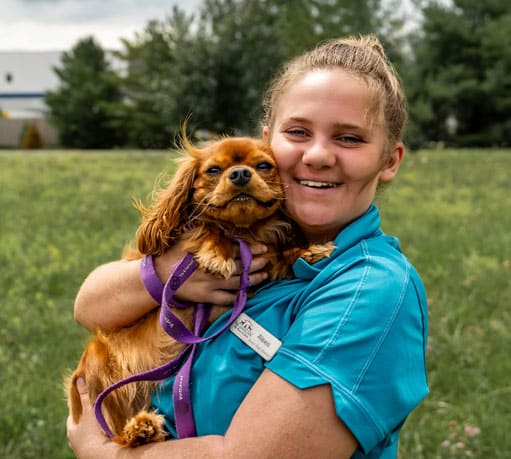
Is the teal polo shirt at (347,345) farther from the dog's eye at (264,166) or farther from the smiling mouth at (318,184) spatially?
the dog's eye at (264,166)

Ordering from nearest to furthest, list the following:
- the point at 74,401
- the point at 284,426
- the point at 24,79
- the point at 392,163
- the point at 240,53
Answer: the point at 284,426 → the point at 392,163 → the point at 74,401 → the point at 240,53 → the point at 24,79

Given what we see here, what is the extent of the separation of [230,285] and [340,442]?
606 mm

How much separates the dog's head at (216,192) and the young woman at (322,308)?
0.06m

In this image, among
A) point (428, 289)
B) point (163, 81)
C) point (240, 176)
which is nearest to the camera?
point (240, 176)

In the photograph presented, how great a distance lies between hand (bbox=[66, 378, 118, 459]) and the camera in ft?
6.45

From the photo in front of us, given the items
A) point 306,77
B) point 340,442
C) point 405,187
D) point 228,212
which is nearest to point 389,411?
point 340,442

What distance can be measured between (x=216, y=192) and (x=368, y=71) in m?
0.54

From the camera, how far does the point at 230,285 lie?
6.50 feet

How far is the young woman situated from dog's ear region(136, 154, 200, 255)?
0.06 metres

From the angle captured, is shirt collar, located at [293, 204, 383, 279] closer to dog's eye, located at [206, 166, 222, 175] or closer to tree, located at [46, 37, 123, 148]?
dog's eye, located at [206, 166, 222, 175]

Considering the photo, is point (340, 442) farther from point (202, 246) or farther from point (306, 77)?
point (306, 77)

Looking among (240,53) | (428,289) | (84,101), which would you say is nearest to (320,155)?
(428,289)

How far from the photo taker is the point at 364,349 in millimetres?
1547

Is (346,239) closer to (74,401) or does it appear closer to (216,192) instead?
(216,192)
